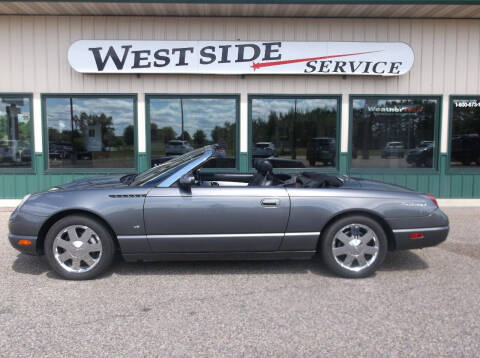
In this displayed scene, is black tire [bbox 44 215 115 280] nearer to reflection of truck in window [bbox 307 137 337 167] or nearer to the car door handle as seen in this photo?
the car door handle

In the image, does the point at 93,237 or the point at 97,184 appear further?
the point at 97,184

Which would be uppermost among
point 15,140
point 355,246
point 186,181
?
point 15,140

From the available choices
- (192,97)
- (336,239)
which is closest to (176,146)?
(192,97)

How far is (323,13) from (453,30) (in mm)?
3057

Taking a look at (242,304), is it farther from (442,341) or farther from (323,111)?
(323,111)

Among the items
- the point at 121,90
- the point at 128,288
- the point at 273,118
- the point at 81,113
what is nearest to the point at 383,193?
the point at 128,288

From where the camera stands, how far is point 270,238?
4.31 metres

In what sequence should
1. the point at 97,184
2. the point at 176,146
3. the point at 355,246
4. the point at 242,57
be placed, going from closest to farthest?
the point at 355,246
the point at 97,184
the point at 242,57
the point at 176,146

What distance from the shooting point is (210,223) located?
4242 mm

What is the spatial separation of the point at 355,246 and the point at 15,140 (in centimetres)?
811

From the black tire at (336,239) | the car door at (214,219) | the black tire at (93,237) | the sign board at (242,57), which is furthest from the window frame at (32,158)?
the black tire at (336,239)

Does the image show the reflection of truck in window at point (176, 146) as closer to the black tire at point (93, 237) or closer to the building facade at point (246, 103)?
the building facade at point (246, 103)

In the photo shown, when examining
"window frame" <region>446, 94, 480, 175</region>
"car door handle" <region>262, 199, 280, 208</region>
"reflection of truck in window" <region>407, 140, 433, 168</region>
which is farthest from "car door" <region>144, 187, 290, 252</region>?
"window frame" <region>446, 94, 480, 175</region>

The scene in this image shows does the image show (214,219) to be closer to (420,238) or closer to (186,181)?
(186,181)
